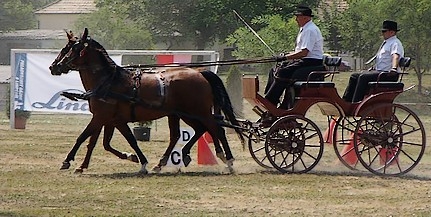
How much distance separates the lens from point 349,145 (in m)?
13.5

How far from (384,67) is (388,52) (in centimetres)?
22

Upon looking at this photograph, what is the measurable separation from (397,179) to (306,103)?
150cm

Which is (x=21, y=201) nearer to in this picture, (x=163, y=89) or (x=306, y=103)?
(x=163, y=89)

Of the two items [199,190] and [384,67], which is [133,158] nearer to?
[199,190]

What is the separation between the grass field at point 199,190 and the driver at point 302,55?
3.64 feet

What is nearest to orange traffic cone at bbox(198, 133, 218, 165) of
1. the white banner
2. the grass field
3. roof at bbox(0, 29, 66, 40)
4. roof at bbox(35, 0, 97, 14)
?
the grass field

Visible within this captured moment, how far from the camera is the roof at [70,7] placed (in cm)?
6269

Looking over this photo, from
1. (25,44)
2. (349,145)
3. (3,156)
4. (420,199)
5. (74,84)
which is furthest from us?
(25,44)

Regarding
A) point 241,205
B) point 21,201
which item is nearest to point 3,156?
point 21,201

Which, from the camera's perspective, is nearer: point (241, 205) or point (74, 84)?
point (241, 205)

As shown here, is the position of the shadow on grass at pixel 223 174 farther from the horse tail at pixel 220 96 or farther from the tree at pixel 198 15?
the tree at pixel 198 15

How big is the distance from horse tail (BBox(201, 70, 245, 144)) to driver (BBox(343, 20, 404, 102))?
5.02 ft

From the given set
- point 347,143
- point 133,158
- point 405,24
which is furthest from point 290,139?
point 405,24

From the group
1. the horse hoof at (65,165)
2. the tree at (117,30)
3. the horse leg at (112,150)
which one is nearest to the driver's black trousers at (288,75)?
the horse leg at (112,150)
